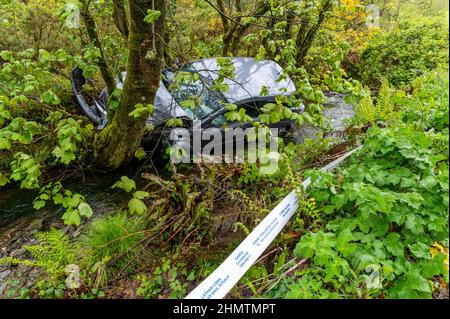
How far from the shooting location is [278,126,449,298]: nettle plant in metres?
1.98

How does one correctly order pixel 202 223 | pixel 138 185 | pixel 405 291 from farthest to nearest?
pixel 138 185
pixel 202 223
pixel 405 291

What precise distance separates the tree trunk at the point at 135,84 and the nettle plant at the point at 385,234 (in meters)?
2.21

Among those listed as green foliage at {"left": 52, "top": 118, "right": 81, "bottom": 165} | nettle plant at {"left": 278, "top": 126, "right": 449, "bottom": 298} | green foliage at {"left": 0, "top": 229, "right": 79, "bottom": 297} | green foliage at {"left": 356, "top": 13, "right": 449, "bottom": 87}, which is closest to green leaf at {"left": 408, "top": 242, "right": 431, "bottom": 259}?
nettle plant at {"left": 278, "top": 126, "right": 449, "bottom": 298}

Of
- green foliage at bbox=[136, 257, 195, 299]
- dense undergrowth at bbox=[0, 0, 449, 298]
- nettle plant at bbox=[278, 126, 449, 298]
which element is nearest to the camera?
nettle plant at bbox=[278, 126, 449, 298]

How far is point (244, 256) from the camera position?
238 cm

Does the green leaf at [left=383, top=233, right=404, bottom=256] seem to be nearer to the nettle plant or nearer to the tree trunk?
the nettle plant

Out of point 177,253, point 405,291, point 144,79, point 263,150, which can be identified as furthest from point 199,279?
point 144,79

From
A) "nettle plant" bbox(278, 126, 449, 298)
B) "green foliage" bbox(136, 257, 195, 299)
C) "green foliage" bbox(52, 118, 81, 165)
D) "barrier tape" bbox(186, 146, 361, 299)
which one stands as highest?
"green foliage" bbox(52, 118, 81, 165)

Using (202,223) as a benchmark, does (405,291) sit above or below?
above

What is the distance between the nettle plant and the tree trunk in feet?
7.26

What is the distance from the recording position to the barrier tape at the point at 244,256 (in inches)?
86.0

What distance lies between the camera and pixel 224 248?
10.5ft

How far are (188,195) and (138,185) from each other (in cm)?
231

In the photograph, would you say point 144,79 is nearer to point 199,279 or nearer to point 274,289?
point 199,279
